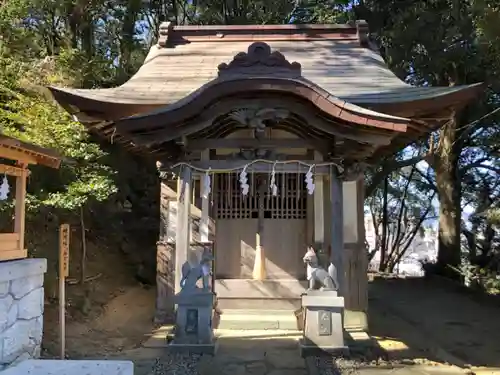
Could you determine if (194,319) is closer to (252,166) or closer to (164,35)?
(252,166)

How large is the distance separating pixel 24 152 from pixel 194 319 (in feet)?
9.90

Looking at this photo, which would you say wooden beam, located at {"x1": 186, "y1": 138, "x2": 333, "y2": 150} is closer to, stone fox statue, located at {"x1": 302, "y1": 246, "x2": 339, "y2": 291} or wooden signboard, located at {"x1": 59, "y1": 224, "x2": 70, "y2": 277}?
stone fox statue, located at {"x1": 302, "y1": 246, "x2": 339, "y2": 291}

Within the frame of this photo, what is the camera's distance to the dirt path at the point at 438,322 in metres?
8.11

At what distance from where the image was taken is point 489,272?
13430 millimetres

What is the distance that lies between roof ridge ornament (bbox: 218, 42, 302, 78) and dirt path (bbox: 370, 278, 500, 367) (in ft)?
Result: 14.2

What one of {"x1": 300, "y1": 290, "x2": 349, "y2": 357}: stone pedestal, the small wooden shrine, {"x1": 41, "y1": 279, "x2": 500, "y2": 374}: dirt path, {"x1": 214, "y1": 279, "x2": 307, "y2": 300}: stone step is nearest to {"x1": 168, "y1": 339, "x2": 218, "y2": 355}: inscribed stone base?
{"x1": 41, "y1": 279, "x2": 500, "y2": 374}: dirt path

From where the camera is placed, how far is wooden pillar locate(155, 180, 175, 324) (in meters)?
8.97

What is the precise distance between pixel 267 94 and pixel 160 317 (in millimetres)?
4644

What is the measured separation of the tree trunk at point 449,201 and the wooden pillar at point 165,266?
9744mm

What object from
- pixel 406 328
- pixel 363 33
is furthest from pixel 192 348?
pixel 363 33

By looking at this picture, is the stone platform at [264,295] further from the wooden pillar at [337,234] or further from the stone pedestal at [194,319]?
the stone pedestal at [194,319]

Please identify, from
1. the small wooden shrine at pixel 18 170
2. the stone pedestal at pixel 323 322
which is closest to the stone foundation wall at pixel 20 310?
the small wooden shrine at pixel 18 170

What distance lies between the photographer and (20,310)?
525 centimetres

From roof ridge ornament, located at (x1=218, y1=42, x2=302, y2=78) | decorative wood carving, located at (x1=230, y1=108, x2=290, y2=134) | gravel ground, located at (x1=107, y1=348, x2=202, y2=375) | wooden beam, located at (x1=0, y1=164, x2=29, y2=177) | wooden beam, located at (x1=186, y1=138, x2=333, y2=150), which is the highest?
roof ridge ornament, located at (x1=218, y1=42, x2=302, y2=78)
